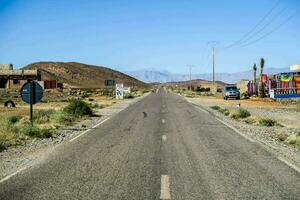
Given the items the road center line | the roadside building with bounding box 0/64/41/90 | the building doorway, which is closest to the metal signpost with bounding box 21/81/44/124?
the road center line

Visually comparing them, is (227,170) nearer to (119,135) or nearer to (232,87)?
(119,135)

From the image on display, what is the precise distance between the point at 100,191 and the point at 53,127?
13.9 metres

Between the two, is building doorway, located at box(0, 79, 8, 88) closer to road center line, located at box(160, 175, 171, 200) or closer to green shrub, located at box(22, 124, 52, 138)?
green shrub, located at box(22, 124, 52, 138)

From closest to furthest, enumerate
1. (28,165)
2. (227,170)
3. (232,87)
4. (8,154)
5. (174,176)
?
1. (174,176)
2. (227,170)
3. (28,165)
4. (8,154)
5. (232,87)

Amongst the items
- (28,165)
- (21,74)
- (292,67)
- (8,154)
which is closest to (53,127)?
(8,154)

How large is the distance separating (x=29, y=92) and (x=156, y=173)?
11.2 meters

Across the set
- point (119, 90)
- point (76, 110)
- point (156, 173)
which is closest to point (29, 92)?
point (76, 110)

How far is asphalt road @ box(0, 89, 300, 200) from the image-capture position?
767cm

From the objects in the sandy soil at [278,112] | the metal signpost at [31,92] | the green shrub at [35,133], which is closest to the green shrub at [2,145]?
the green shrub at [35,133]

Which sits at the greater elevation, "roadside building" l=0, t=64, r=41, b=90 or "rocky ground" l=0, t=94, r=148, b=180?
"roadside building" l=0, t=64, r=41, b=90

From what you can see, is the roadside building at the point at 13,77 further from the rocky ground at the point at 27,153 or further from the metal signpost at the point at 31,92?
the rocky ground at the point at 27,153

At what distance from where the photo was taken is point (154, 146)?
13.8 meters

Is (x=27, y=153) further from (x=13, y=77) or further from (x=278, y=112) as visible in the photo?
(x=13, y=77)

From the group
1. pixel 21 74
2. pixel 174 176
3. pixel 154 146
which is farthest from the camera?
pixel 21 74
